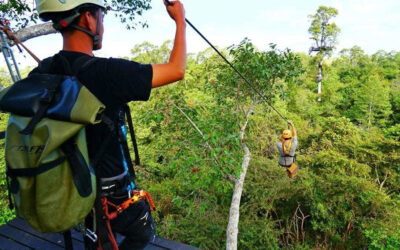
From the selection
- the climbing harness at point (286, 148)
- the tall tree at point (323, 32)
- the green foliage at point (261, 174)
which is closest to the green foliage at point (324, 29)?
the tall tree at point (323, 32)

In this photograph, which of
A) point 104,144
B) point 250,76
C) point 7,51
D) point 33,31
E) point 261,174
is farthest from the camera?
point 261,174

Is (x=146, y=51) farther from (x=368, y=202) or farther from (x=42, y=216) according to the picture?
(x=42, y=216)

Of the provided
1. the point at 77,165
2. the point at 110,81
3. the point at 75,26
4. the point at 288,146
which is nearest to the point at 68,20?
the point at 75,26

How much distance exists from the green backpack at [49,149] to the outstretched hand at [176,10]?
0.49m

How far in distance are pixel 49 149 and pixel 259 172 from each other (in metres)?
9.17

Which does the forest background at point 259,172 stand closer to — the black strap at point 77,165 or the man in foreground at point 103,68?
the man in foreground at point 103,68

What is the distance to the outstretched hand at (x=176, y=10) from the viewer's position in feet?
3.72

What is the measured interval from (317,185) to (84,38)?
A: 962cm

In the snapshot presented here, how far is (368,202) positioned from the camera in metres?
8.44

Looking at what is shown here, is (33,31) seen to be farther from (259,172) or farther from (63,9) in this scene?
(259,172)

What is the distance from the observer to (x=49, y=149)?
2.86 ft

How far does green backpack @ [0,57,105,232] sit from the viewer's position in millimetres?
887

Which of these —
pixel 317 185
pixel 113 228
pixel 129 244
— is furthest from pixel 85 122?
pixel 317 185

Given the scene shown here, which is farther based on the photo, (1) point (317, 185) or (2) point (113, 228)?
(1) point (317, 185)
